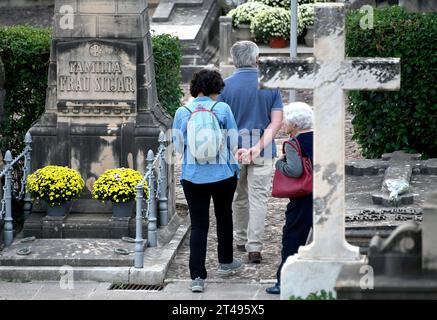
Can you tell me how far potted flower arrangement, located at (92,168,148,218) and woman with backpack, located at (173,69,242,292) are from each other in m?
1.14

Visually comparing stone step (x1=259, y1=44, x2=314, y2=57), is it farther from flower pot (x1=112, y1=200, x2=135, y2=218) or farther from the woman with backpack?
the woman with backpack

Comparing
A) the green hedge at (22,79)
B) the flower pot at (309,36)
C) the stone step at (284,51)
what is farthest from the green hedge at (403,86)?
the flower pot at (309,36)

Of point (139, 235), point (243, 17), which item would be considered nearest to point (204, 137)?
point (139, 235)

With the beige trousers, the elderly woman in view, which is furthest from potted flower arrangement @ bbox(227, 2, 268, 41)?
the elderly woman

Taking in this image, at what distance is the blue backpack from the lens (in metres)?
10.8

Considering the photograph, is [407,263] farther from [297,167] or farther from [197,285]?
[197,285]

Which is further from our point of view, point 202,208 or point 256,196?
point 256,196

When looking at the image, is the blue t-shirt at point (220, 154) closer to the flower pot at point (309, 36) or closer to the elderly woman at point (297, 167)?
the elderly woman at point (297, 167)

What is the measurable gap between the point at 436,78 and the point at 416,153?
2.81 feet

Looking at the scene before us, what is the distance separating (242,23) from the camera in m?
23.5

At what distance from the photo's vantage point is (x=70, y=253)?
38.3 feet

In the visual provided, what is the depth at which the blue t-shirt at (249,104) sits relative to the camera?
11719 mm

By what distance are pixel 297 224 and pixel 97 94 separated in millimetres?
2768
